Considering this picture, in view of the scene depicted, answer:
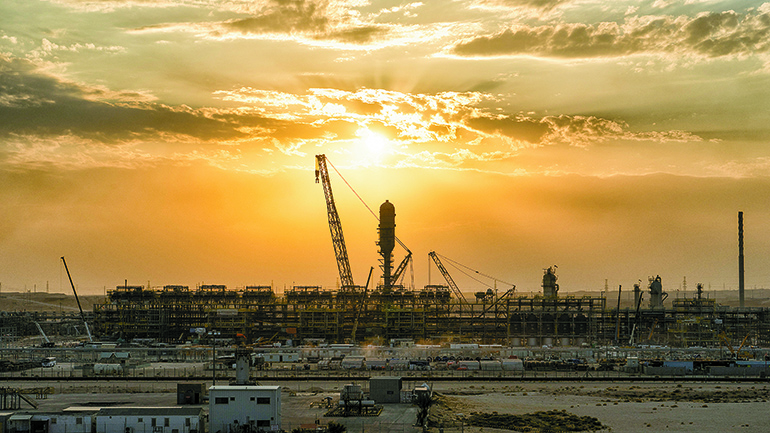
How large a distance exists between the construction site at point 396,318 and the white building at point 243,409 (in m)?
79.2

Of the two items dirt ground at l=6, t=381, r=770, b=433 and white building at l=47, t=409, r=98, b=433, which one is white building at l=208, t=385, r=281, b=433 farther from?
white building at l=47, t=409, r=98, b=433

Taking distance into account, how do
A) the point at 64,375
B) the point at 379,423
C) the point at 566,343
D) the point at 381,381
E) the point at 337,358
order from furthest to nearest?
1. the point at 566,343
2. the point at 337,358
3. the point at 64,375
4. the point at 381,381
5. the point at 379,423

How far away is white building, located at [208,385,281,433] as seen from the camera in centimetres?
5512

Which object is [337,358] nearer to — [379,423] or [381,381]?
[381,381]

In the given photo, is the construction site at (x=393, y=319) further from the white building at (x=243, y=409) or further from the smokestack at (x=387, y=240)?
the white building at (x=243, y=409)

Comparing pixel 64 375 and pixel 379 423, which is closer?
pixel 379 423

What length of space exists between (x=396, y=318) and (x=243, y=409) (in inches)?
3322

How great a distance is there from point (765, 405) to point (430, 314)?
75212mm

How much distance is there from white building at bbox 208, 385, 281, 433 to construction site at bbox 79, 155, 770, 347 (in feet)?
260

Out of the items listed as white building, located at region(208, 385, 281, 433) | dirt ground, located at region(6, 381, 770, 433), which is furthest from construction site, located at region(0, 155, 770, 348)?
white building, located at region(208, 385, 281, 433)

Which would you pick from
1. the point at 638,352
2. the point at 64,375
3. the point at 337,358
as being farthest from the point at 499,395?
the point at 64,375

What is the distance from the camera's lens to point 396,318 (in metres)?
139

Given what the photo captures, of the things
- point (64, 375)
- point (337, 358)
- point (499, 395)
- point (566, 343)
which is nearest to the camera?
point (499, 395)

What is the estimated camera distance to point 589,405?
69312 mm
